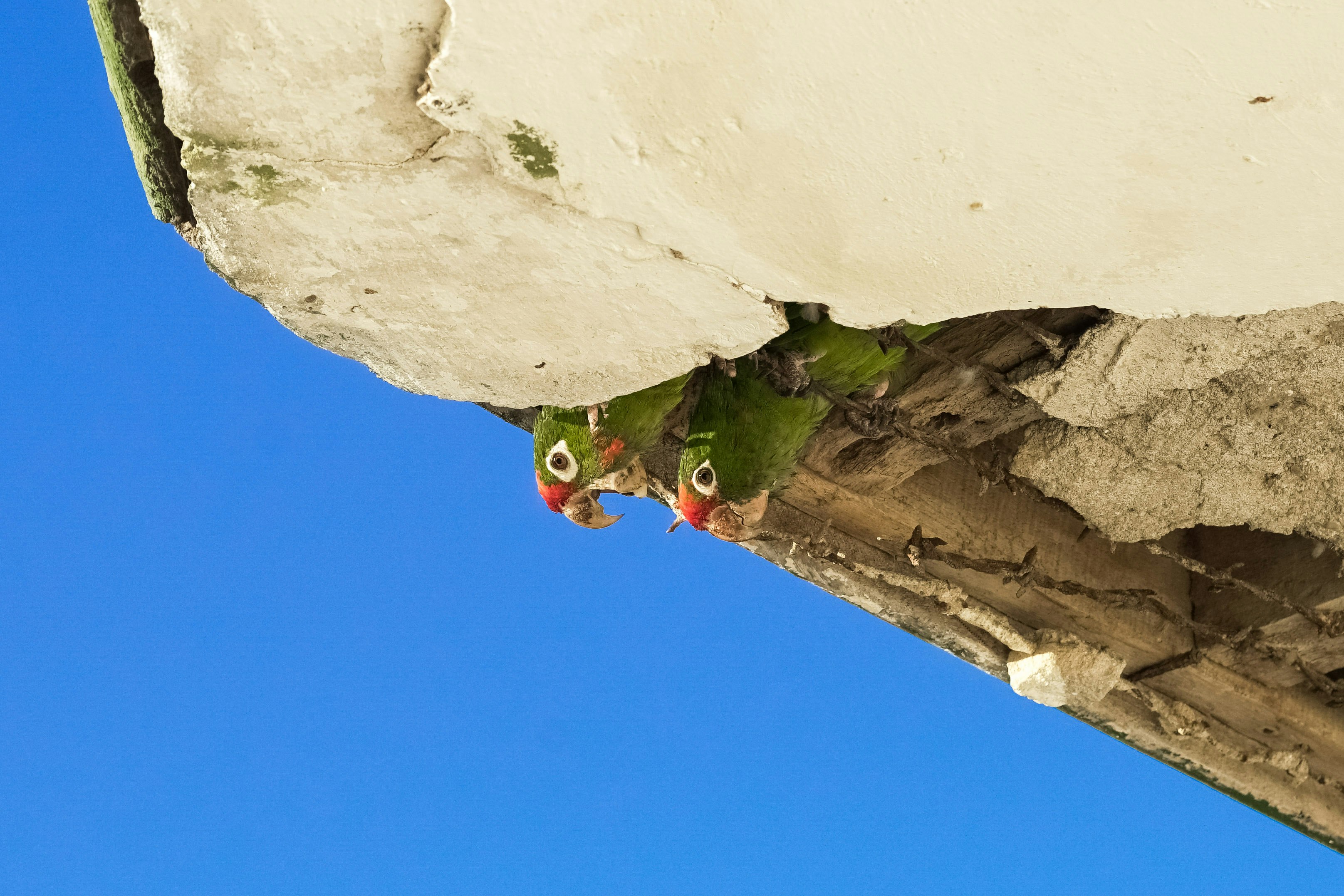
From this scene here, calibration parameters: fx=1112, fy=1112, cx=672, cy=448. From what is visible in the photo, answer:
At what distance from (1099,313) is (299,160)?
1539 millimetres

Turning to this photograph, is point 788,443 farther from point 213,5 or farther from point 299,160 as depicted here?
point 213,5

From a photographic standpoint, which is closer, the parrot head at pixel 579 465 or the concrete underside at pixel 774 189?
the concrete underside at pixel 774 189

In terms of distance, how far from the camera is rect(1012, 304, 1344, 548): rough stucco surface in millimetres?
2219

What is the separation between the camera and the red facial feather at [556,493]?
2348 mm

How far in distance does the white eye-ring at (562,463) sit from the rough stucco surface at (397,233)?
25 centimetres

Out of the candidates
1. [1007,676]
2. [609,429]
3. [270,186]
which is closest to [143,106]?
[270,186]

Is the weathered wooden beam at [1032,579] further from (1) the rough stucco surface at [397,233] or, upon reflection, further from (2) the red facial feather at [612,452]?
(1) the rough stucco surface at [397,233]

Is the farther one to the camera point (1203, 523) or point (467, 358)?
point (1203, 523)

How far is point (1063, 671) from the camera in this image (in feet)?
9.29

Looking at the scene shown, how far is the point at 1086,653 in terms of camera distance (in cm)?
291

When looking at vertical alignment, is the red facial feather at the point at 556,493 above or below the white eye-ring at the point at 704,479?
below

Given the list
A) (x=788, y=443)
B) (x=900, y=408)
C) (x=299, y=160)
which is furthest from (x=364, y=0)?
(x=900, y=408)

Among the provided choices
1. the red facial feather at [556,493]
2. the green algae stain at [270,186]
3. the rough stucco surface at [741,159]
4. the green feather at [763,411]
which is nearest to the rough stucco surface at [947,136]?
the rough stucco surface at [741,159]

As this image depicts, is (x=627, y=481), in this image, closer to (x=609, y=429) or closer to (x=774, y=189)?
(x=609, y=429)
